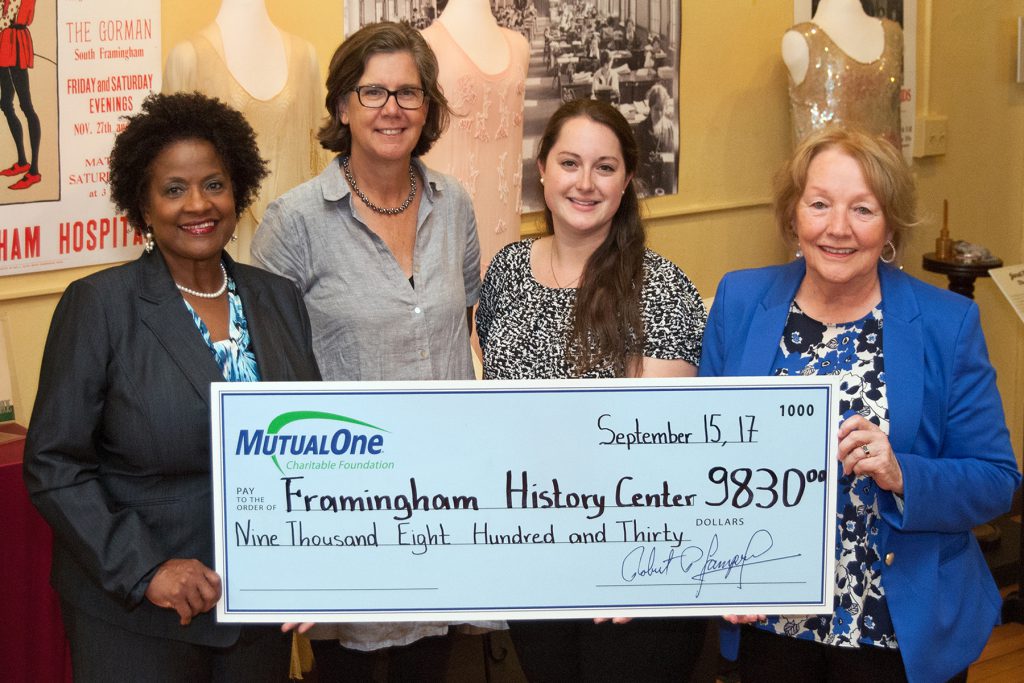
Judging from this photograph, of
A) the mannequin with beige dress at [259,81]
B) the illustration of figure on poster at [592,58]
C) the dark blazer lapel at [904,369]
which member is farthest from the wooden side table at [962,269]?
the dark blazer lapel at [904,369]

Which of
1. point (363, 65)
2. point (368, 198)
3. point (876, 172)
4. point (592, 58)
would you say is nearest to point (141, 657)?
point (368, 198)

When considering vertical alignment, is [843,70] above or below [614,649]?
above

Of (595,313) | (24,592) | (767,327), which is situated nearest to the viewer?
(767,327)

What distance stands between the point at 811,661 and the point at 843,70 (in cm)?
315

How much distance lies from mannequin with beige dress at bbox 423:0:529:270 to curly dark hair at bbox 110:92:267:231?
4.65 feet

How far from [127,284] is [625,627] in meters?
1.11

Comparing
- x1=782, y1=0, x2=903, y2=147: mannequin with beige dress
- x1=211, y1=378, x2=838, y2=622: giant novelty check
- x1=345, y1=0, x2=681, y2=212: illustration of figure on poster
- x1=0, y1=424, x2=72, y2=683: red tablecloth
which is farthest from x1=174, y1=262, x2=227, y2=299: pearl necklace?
x1=782, y1=0, x2=903, y2=147: mannequin with beige dress

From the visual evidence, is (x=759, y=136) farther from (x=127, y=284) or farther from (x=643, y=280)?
Result: (x=127, y=284)

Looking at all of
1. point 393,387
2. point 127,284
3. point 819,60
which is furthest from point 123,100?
point 819,60

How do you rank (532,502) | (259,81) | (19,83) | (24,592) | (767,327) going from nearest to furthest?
(532,502) → (767,327) → (24,592) → (19,83) → (259,81)

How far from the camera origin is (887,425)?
6.98 feet

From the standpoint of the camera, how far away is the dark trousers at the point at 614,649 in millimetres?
2273

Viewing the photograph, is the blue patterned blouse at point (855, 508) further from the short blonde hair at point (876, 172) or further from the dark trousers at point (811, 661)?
the short blonde hair at point (876, 172)

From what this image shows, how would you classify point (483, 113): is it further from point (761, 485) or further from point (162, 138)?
point (761, 485)
